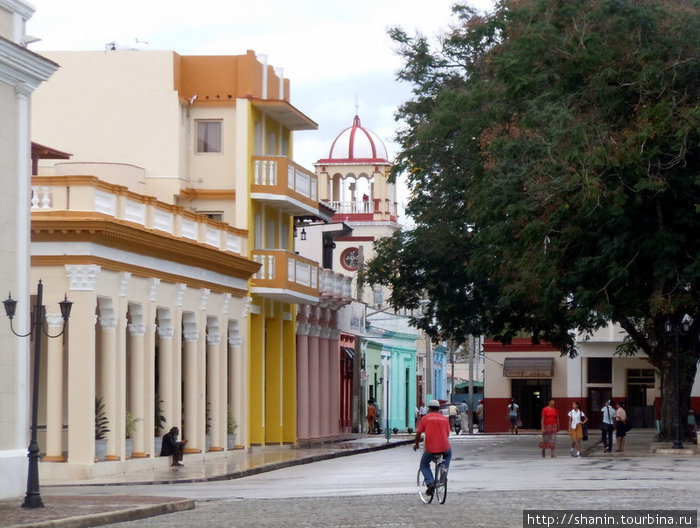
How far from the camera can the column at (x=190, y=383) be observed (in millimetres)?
41938

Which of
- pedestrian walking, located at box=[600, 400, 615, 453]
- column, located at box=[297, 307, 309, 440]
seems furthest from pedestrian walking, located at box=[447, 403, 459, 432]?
pedestrian walking, located at box=[600, 400, 615, 453]

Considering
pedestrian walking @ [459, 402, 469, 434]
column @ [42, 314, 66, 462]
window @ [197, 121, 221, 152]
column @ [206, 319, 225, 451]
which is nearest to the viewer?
column @ [42, 314, 66, 462]

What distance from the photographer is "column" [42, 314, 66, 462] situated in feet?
112

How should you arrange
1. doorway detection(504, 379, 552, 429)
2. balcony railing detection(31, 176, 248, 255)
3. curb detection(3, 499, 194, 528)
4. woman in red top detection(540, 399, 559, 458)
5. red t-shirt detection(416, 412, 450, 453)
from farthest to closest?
doorway detection(504, 379, 552, 429)
woman in red top detection(540, 399, 559, 458)
balcony railing detection(31, 176, 248, 255)
red t-shirt detection(416, 412, 450, 453)
curb detection(3, 499, 194, 528)

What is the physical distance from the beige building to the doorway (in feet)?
171

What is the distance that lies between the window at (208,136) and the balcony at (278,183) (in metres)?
1.31

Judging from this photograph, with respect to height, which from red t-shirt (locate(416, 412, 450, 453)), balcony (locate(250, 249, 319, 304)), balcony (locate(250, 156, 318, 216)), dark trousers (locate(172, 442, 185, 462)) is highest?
balcony (locate(250, 156, 318, 216))

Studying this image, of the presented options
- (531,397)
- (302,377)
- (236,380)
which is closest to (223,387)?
(236,380)

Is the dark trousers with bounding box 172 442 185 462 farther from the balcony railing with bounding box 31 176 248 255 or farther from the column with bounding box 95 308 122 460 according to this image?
the balcony railing with bounding box 31 176 248 255

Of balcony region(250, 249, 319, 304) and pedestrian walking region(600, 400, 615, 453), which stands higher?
balcony region(250, 249, 319, 304)

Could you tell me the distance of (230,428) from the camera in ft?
153

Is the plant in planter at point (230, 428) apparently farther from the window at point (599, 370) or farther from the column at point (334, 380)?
the window at point (599, 370)

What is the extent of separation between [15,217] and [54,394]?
7561mm

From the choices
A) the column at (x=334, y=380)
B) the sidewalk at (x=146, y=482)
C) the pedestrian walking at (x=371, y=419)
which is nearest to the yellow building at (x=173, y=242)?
the sidewalk at (x=146, y=482)
